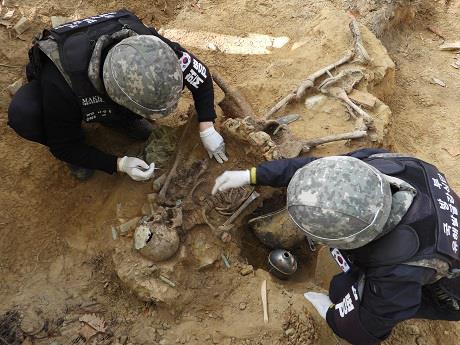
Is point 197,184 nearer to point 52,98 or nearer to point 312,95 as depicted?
point 52,98

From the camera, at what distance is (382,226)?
2.60 m

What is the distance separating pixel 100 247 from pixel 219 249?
1082mm

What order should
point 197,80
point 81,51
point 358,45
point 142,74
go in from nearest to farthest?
1. point 142,74
2. point 81,51
3. point 197,80
4. point 358,45

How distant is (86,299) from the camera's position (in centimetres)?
374

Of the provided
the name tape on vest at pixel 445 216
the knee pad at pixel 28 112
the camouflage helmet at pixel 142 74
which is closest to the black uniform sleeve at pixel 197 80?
the camouflage helmet at pixel 142 74

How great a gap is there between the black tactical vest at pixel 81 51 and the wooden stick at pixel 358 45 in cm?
262

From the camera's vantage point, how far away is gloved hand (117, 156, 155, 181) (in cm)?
373

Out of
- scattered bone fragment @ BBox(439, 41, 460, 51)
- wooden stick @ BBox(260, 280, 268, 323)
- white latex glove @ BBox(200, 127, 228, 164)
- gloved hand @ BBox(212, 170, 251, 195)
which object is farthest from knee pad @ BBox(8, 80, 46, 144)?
scattered bone fragment @ BBox(439, 41, 460, 51)

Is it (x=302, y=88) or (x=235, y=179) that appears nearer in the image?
(x=235, y=179)

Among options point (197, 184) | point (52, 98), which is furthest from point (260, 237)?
point (52, 98)

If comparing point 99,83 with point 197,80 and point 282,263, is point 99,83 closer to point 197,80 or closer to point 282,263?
point 197,80

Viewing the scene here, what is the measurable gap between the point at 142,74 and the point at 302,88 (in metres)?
2.14

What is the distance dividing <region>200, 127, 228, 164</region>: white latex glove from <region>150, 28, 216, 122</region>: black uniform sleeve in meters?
0.12

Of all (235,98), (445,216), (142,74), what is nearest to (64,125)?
(142,74)
